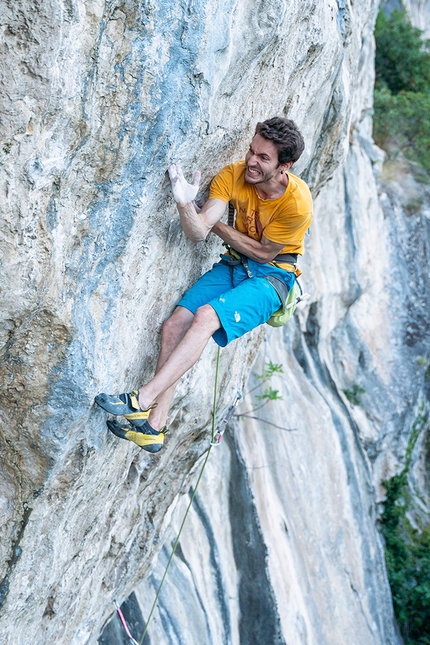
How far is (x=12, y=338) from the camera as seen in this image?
10.1ft

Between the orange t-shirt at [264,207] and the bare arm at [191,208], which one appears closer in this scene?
the bare arm at [191,208]

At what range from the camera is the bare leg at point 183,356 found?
141 inches

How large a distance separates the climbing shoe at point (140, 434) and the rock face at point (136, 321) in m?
0.10

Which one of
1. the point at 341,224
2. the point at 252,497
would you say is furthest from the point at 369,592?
the point at 341,224

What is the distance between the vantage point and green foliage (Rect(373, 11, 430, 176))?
13531mm

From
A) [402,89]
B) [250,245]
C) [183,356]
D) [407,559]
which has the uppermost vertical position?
[250,245]

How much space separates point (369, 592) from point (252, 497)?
3.00 metres

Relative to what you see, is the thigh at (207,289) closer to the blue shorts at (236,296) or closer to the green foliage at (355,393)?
the blue shorts at (236,296)

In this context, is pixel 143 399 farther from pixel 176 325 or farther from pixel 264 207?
pixel 264 207

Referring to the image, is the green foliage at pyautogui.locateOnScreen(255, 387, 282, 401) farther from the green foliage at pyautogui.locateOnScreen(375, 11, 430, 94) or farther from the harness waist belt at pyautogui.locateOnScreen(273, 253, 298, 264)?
the green foliage at pyautogui.locateOnScreen(375, 11, 430, 94)

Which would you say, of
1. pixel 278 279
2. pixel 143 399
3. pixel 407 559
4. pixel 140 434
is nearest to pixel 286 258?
pixel 278 279

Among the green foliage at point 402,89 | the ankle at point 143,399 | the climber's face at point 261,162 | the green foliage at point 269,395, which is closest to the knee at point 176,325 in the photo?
the ankle at point 143,399

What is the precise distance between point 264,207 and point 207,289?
568 millimetres

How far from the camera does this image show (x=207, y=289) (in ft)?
13.4
